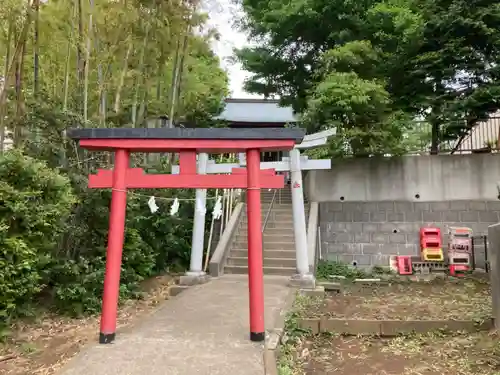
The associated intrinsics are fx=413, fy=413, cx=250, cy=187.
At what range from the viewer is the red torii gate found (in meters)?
4.84

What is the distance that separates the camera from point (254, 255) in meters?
4.89

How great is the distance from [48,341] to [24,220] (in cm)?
152

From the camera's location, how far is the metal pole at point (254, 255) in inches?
186

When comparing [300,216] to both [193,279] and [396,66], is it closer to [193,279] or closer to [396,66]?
[193,279]

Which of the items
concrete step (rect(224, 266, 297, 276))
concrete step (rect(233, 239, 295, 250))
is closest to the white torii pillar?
concrete step (rect(224, 266, 297, 276))

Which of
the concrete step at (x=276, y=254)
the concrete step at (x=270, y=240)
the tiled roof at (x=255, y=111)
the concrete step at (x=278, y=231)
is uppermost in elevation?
the tiled roof at (x=255, y=111)

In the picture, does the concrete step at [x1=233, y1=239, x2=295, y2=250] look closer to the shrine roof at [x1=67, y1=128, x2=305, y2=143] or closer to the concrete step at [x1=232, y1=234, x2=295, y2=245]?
the concrete step at [x1=232, y1=234, x2=295, y2=245]

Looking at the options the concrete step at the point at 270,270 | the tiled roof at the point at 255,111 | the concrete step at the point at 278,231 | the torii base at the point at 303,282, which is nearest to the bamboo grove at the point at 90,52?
the concrete step at the point at 270,270

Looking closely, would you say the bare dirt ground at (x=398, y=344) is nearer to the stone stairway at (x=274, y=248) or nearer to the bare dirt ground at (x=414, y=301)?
the bare dirt ground at (x=414, y=301)

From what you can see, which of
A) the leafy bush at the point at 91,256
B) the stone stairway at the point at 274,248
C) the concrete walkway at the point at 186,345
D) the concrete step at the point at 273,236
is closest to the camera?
the concrete walkway at the point at 186,345

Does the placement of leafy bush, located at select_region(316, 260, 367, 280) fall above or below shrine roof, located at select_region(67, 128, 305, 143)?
below

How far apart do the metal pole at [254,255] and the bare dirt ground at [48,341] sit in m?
1.74

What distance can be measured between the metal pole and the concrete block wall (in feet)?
18.3

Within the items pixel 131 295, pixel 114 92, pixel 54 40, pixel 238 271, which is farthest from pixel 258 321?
pixel 54 40
